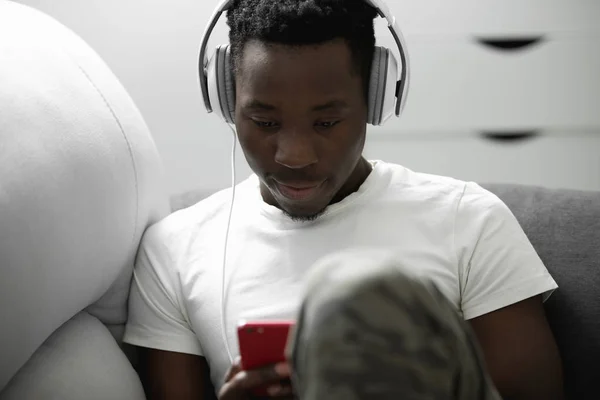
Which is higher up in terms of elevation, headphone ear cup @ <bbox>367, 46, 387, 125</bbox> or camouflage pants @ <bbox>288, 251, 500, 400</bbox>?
headphone ear cup @ <bbox>367, 46, 387, 125</bbox>

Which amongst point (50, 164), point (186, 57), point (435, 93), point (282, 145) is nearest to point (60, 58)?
point (50, 164)

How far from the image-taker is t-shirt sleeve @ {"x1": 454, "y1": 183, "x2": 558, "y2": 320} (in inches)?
37.4

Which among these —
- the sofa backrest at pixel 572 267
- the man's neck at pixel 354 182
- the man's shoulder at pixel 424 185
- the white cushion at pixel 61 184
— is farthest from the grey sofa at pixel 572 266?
the white cushion at pixel 61 184

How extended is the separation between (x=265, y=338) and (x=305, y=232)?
327 millimetres

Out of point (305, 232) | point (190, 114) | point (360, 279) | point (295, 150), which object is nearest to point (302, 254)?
point (305, 232)

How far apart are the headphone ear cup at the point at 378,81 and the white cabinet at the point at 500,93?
2.35 ft

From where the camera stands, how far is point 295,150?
2.98ft

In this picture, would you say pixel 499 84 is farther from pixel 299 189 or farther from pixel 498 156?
pixel 299 189

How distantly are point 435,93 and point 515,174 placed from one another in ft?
0.84

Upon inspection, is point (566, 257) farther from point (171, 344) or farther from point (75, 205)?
point (75, 205)

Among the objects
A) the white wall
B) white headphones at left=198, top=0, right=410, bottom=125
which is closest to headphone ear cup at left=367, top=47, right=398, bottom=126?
white headphones at left=198, top=0, right=410, bottom=125

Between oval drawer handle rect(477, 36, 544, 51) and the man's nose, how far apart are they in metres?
0.89

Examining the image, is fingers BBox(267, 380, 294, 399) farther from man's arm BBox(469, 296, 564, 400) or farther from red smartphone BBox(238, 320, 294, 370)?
man's arm BBox(469, 296, 564, 400)

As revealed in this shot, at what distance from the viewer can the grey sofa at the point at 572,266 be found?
1.01 m
